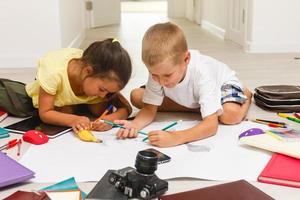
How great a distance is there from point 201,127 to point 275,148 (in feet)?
0.77

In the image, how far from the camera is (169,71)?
1313 mm

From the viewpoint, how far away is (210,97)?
144cm

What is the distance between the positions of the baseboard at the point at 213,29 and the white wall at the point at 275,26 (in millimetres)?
750

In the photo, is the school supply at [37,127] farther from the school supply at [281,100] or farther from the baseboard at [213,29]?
the baseboard at [213,29]

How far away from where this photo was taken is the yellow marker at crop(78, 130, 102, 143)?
138 centimetres

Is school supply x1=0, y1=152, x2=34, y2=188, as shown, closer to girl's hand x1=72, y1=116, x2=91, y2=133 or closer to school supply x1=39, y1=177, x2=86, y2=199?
school supply x1=39, y1=177, x2=86, y2=199

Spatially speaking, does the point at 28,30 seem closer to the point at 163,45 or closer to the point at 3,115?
the point at 3,115

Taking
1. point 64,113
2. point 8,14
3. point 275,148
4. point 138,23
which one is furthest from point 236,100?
point 138,23

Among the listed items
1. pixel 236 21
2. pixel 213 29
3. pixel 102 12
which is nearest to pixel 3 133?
pixel 236 21

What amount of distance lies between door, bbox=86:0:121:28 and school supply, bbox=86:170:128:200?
3608 millimetres

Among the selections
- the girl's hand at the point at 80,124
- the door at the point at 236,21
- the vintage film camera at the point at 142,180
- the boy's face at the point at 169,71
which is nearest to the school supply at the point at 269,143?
the boy's face at the point at 169,71

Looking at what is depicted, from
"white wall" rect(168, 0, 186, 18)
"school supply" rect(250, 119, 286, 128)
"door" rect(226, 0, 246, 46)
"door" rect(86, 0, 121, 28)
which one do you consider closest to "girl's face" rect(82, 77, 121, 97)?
"school supply" rect(250, 119, 286, 128)

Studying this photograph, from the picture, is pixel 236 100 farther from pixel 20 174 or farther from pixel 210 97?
pixel 20 174

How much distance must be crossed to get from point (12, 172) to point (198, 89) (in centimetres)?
62
